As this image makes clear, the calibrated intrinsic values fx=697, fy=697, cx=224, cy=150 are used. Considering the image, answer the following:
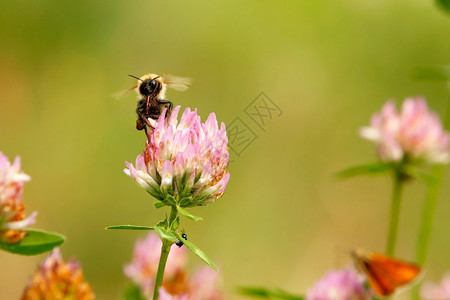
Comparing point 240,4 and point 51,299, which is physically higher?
point 240,4

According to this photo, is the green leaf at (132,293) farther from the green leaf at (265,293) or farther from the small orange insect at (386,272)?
the small orange insect at (386,272)

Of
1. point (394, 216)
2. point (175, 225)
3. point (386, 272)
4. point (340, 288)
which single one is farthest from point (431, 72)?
point (175, 225)

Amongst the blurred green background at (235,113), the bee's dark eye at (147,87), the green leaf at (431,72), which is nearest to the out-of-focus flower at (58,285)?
the bee's dark eye at (147,87)

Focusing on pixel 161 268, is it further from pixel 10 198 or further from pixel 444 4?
pixel 444 4

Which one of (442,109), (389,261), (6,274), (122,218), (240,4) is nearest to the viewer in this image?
(389,261)

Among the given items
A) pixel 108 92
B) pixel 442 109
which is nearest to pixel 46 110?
pixel 108 92

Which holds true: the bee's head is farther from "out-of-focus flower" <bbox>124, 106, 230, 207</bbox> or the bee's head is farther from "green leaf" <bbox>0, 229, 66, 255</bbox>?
"green leaf" <bbox>0, 229, 66, 255</bbox>

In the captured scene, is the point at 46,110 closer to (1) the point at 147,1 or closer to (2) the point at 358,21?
(1) the point at 147,1
